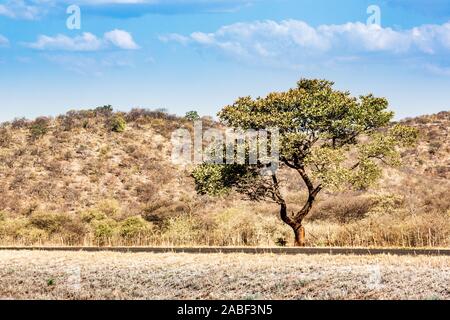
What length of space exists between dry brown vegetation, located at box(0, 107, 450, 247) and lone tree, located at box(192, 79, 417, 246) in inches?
124

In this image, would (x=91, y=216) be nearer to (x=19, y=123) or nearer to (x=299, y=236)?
(x=299, y=236)

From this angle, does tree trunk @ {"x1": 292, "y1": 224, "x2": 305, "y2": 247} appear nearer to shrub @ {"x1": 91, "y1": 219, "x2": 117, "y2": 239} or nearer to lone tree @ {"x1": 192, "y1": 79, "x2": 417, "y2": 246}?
lone tree @ {"x1": 192, "y1": 79, "x2": 417, "y2": 246}

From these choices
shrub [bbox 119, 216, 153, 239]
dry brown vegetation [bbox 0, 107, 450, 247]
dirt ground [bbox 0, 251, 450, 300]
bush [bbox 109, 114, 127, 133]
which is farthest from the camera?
bush [bbox 109, 114, 127, 133]

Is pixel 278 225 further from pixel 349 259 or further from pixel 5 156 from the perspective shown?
pixel 5 156

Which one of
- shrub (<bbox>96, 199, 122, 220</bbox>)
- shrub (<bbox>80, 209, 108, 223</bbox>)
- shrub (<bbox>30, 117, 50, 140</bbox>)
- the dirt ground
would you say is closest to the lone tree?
the dirt ground

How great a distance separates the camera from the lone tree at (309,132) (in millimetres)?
35219

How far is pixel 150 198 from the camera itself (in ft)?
249

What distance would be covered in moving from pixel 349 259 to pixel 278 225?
1714cm

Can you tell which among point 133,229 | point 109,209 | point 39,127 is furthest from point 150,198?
point 133,229

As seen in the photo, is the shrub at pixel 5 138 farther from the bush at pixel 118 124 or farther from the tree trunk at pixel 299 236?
the tree trunk at pixel 299 236

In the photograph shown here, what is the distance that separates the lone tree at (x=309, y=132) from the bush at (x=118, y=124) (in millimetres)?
62125

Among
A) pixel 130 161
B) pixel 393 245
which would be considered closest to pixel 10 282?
pixel 393 245

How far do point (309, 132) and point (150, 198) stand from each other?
42.2m

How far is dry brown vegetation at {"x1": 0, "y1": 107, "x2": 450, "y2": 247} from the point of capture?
3938cm
